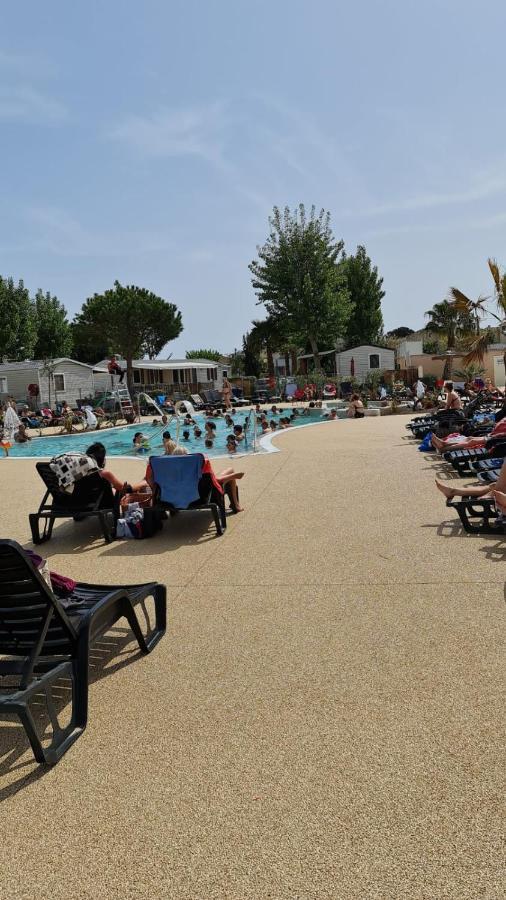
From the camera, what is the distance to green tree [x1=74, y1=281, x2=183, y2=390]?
47812 millimetres

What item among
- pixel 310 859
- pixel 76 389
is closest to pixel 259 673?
pixel 310 859

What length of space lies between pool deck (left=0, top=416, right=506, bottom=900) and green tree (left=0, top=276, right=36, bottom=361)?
4087 centimetres

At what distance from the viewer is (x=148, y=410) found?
35.9 m

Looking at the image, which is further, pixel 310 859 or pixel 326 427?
pixel 326 427

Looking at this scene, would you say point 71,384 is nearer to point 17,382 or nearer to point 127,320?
point 17,382

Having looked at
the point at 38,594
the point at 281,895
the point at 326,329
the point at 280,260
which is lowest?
the point at 281,895

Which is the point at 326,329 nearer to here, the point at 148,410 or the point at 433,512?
the point at 148,410

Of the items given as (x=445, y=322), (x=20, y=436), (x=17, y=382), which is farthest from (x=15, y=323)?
(x=445, y=322)

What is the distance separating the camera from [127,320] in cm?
4800

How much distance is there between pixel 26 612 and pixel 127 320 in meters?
47.0

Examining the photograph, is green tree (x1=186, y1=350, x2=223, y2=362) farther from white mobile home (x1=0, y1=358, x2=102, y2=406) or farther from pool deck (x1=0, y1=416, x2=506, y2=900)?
pool deck (x1=0, y1=416, x2=506, y2=900)

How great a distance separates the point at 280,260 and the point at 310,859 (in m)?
42.7

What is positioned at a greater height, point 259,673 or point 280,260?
point 280,260

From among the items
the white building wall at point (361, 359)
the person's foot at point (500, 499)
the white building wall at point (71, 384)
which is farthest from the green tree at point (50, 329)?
the person's foot at point (500, 499)
